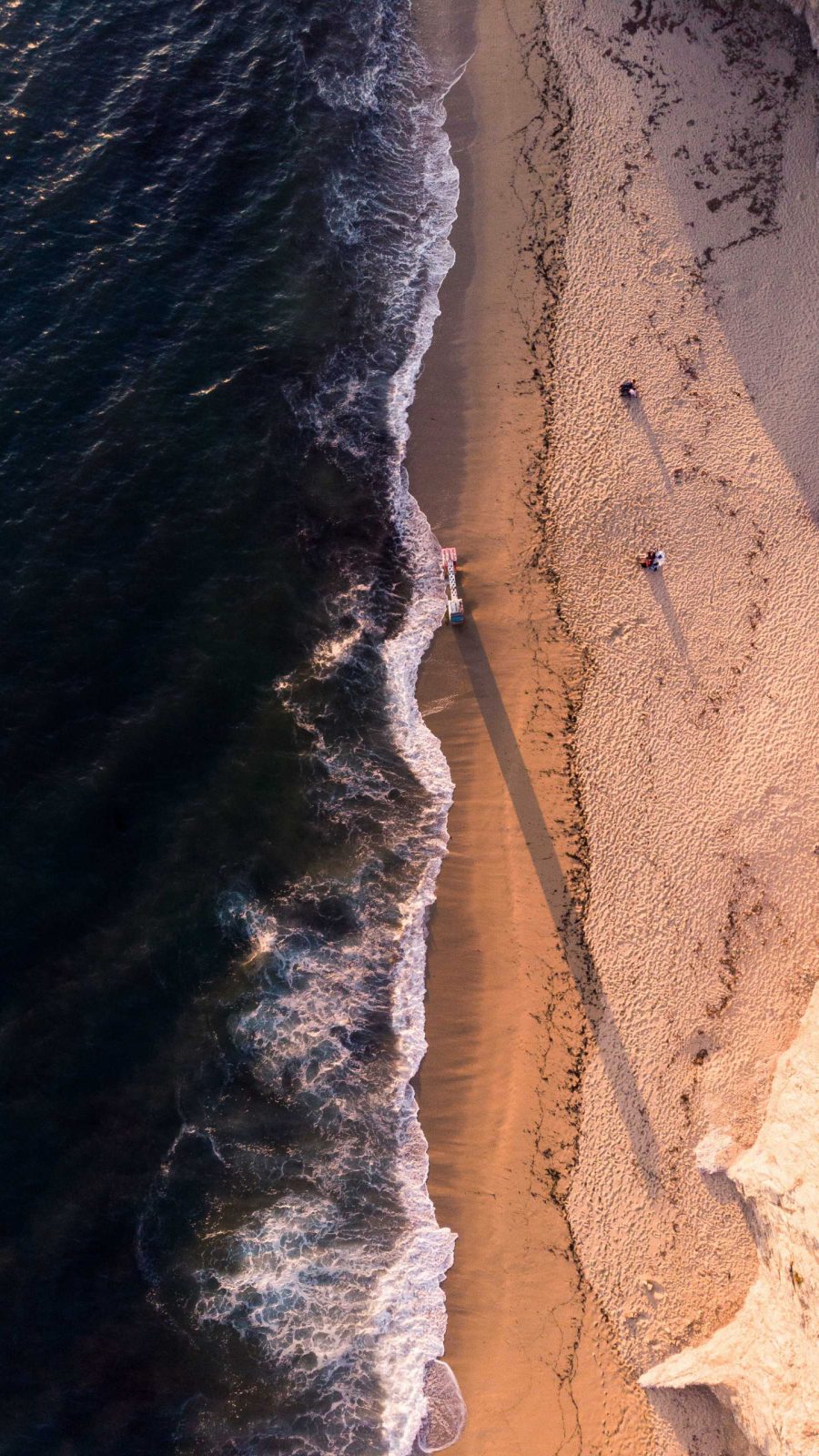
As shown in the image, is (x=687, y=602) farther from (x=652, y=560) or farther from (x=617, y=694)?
(x=617, y=694)

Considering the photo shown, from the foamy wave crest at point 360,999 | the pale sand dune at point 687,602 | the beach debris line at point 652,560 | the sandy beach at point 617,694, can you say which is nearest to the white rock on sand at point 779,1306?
the sandy beach at point 617,694

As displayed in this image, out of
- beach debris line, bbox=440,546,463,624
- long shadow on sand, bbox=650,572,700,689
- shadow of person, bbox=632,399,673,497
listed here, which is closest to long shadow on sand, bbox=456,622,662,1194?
beach debris line, bbox=440,546,463,624

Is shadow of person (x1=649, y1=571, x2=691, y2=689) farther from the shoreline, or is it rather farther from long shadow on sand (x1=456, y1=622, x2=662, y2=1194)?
long shadow on sand (x1=456, y1=622, x2=662, y2=1194)

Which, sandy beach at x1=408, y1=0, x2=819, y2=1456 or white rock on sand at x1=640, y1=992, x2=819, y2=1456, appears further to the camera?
sandy beach at x1=408, y1=0, x2=819, y2=1456

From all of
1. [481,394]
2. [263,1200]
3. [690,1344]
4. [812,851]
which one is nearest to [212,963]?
[263,1200]

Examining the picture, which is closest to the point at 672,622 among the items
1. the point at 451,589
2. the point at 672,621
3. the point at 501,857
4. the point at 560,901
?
the point at 672,621

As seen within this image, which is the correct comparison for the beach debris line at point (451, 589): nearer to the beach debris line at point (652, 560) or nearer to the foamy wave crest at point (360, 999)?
the foamy wave crest at point (360, 999)
